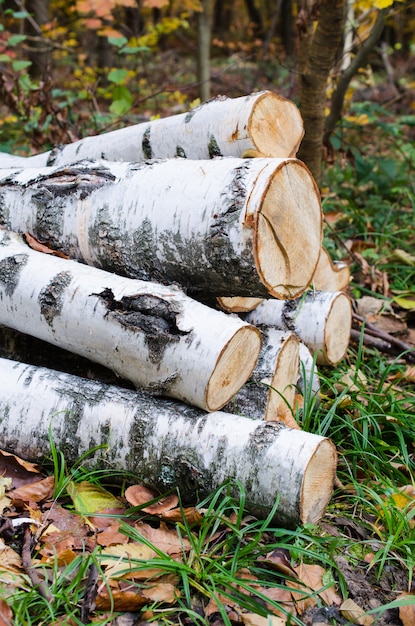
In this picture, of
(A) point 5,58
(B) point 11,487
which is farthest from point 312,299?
(A) point 5,58

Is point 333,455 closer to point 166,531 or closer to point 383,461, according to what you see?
point 383,461

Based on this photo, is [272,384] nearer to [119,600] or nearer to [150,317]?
[150,317]

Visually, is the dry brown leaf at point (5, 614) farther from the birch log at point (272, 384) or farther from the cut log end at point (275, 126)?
the cut log end at point (275, 126)

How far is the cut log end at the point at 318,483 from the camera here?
1969mm

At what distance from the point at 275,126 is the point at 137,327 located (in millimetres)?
1126

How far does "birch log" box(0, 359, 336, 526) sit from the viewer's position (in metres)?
1.99

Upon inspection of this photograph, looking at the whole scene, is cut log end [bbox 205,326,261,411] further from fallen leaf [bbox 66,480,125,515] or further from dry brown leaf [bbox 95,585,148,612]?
dry brown leaf [bbox 95,585,148,612]

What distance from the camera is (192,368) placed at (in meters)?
2.06

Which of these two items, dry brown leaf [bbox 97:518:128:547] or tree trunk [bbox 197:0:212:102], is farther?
tree trunk [bbox 197:0:212:102]

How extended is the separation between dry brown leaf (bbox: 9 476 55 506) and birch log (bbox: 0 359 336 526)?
0.12m

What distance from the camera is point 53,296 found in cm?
228

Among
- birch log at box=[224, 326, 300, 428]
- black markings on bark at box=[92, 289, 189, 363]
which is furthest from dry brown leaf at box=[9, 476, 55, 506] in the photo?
birch log at box=[224, 326, 300, 428]

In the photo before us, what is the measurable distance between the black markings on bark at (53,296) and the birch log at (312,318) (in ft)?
3.26

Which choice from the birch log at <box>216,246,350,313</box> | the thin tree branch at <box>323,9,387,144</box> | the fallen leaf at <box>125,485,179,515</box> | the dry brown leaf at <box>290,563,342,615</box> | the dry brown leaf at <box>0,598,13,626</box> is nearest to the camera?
the dry brown leaf at <box>0,598,13,626</box>
